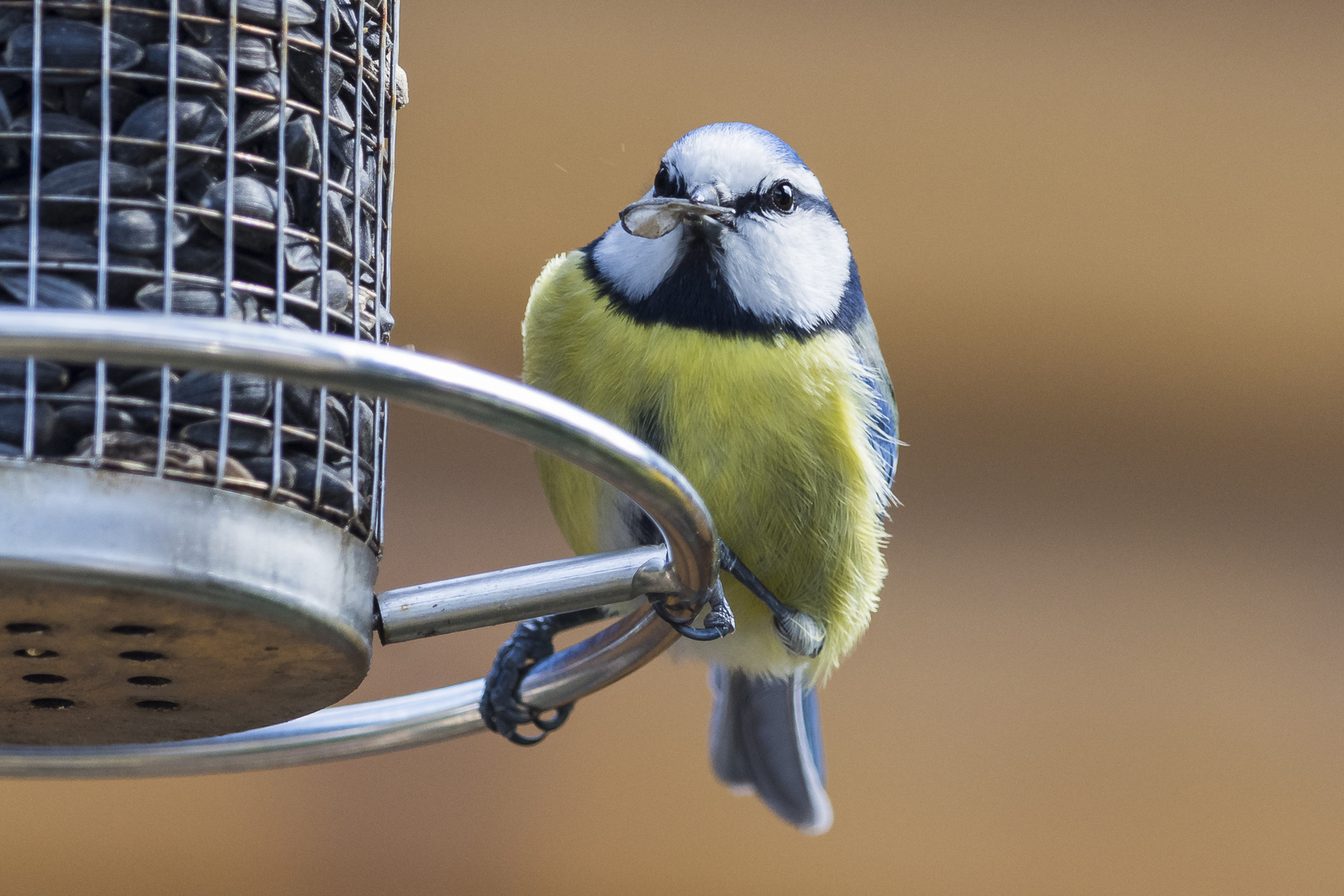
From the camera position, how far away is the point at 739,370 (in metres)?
1.50

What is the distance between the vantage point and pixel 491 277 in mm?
2619

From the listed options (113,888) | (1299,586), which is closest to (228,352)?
(113,888)

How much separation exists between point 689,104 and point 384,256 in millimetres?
1319

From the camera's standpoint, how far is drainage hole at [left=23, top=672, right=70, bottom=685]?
96 centimetres

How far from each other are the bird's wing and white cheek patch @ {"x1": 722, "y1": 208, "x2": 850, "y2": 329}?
59 millimetres

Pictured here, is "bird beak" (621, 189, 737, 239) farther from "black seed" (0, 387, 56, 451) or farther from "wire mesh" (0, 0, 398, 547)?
"black seed" (0, 387, 56, 451)

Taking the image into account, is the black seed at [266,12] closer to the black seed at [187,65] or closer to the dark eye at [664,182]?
the black seed at [187,65]

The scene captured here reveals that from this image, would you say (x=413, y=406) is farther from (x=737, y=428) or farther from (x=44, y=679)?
(x=737, y=428)

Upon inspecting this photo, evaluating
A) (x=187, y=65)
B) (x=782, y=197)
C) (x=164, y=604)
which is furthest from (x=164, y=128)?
(x=782, y=197)

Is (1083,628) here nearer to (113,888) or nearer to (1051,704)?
(1051,704)

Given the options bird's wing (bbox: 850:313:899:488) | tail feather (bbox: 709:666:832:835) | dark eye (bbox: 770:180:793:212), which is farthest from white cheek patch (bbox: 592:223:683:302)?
tail feather (bbox: 709:666:832:835)

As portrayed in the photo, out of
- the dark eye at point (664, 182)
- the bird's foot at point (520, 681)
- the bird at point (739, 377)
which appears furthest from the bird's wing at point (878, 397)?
the bird's foot at point (520, 681)

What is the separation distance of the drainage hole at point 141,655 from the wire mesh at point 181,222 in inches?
4.2

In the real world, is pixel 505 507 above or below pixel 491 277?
below
